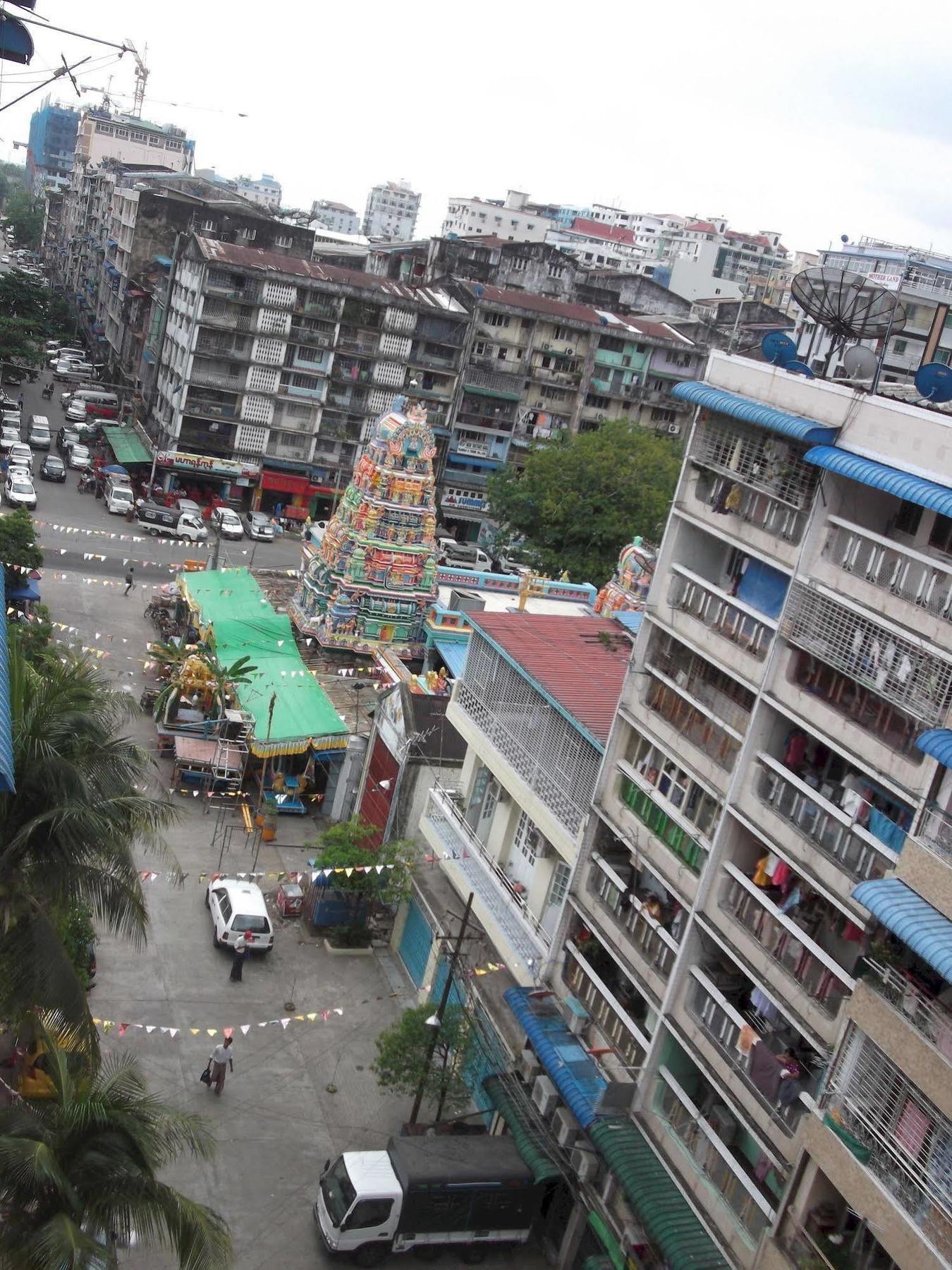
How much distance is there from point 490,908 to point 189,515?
121ft

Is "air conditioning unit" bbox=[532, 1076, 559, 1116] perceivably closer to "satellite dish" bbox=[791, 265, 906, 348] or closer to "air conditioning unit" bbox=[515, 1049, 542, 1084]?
"air conditioning unit" bbox=[515, 1049, 542, 1084]

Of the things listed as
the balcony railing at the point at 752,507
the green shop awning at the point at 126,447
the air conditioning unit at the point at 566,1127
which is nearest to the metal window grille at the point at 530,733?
the air conditioning unit at the point at 566,1127

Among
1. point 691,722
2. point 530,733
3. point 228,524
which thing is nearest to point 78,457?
point 228,524

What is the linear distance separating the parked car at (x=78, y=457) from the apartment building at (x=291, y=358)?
3.81 meters

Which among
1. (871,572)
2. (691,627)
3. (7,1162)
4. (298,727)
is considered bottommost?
(298,727)

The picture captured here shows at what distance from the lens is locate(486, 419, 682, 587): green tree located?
163 feet

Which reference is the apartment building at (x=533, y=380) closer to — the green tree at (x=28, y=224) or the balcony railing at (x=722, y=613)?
the balcony railing at (x=722, y=613)

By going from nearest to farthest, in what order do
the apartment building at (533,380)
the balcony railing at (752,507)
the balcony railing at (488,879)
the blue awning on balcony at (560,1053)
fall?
the balcony railing at (752,507)
the blue awning on balcony at (560,1053)
the balcony railing at (488,879)
the apartment building at (533,380)

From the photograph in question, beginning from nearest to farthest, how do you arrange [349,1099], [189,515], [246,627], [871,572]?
[871,572]
[349,1099]
[246,627]
[189,515]

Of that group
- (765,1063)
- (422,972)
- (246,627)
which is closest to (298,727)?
(246,627)

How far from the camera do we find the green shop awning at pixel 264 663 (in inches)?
1183

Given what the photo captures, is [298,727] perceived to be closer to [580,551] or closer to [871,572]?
[871,572]

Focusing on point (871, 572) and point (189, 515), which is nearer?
point (871, 572)

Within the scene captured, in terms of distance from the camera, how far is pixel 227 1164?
18672 mm
